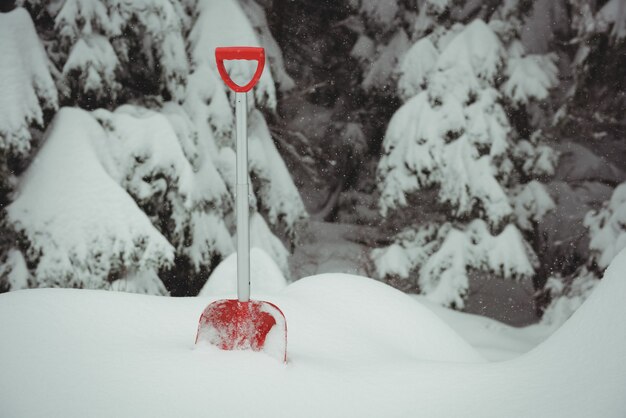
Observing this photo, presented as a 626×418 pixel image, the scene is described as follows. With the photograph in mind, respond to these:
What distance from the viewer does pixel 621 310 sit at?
213cm

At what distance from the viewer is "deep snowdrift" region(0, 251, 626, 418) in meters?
2.01

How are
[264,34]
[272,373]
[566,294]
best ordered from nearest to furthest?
[272,373], [566,294], [264,34]

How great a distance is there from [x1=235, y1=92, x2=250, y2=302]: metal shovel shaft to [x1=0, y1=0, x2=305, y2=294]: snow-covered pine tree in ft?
9.05

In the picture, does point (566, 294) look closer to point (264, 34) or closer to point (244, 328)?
point (264, 34)

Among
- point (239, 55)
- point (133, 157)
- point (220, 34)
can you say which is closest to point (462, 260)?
point (220, 34)

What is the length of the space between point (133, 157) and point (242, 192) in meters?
3.99

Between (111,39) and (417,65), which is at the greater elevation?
(111,39)

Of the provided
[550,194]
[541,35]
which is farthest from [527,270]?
[541,35]

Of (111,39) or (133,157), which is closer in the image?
(133,157)

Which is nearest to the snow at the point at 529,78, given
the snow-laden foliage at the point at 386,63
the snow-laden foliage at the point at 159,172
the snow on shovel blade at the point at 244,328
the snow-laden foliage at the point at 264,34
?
the snow-laden foliage at the point at 386,63

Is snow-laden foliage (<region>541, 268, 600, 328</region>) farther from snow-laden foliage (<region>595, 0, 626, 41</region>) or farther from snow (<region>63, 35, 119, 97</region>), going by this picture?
snow (<region>63, 35, 119, 97</region>)

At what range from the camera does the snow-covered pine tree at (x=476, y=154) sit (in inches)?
345

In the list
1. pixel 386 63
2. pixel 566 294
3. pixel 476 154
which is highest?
pixel 386 63

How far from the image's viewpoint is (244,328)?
8.04 feet
